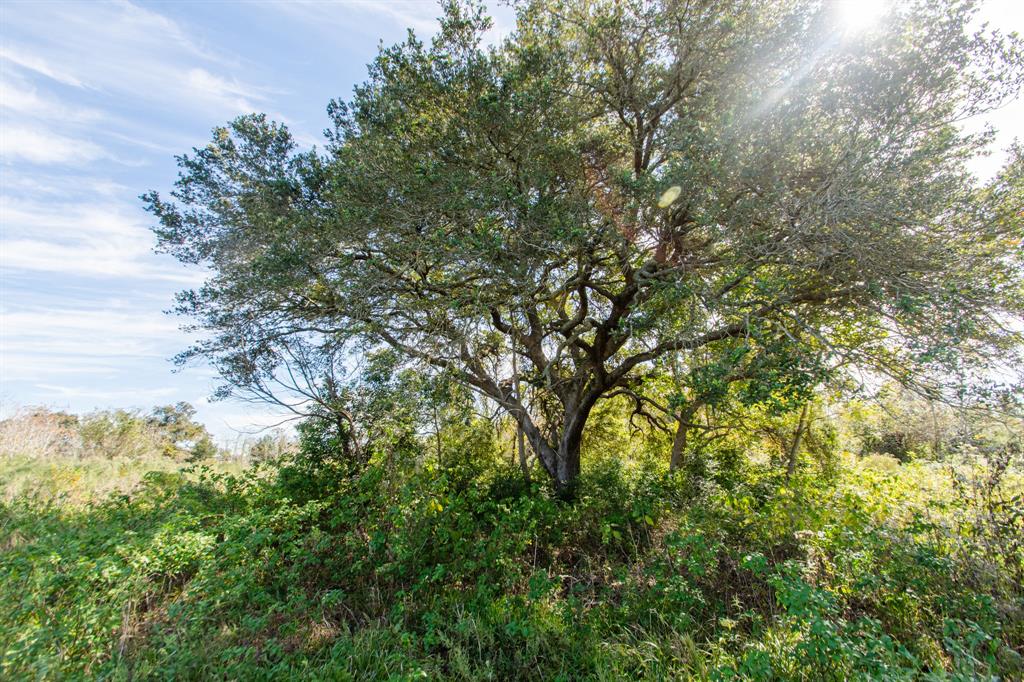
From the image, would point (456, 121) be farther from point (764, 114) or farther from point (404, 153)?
point (764, 114)

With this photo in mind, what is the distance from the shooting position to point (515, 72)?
205 inches

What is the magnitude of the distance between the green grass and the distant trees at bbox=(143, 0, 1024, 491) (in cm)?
166

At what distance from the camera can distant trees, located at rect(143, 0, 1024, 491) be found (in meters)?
4.58

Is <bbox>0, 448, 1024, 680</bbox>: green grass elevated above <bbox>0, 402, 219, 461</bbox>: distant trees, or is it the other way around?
<bbox>0, 402, 219, 461</bbox>: distant trees

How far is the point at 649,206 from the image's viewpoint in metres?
5.31

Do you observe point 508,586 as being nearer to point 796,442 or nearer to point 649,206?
point 649,206

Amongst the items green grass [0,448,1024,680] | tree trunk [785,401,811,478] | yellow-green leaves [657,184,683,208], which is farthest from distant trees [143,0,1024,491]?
tree trunk [785,401,811,478]

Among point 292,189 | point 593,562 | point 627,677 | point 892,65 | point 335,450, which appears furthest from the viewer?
point 335,450

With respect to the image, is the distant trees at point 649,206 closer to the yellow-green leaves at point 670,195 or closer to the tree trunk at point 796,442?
the yellow-green leaves at point 670,195

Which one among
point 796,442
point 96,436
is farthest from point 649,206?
point 96,436

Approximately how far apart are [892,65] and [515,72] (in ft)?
14.0

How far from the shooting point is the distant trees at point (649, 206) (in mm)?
4578

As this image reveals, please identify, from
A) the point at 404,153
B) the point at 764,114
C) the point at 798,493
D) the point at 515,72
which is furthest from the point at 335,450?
the point at 764,114

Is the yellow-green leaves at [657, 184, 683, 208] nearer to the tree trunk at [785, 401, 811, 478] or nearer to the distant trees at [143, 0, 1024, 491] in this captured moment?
the distant trees at [143, 0, 1024, 491]
